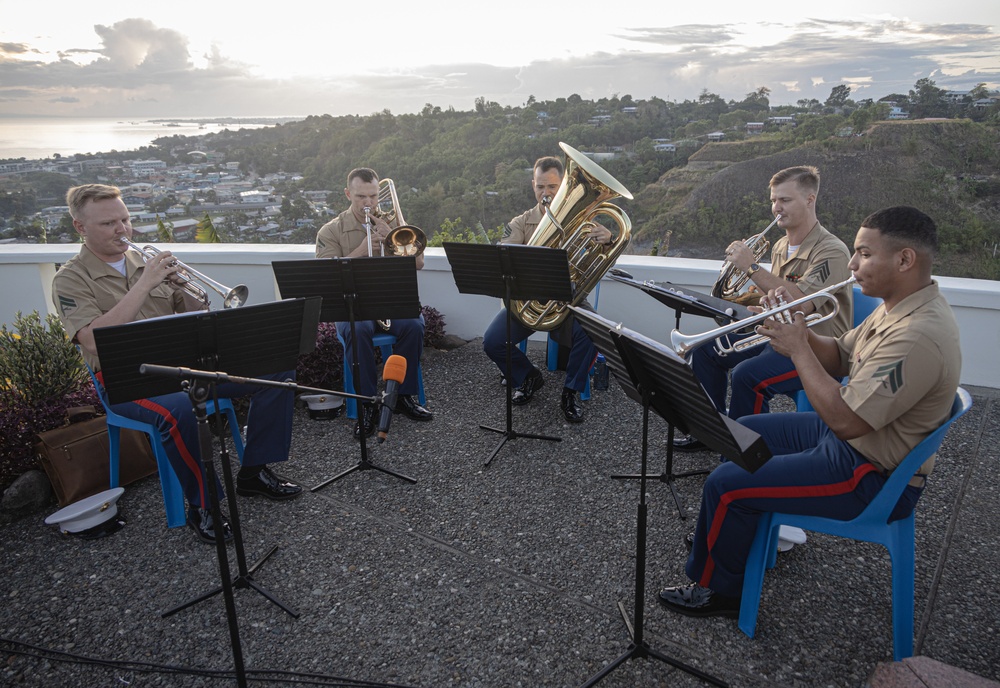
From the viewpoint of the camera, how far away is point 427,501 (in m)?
3.59

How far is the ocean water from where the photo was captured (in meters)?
7.42

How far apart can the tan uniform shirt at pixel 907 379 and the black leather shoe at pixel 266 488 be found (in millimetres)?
2855

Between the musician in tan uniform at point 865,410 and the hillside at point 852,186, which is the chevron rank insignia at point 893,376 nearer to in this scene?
the musician in tan uniform at point 865,410

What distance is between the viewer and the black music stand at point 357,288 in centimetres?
372

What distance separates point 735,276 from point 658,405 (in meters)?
2.01

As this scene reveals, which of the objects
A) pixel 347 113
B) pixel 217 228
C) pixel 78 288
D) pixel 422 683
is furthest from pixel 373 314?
pixel 347 113

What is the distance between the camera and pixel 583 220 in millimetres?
4172

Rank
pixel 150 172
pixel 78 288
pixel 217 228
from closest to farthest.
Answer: pixel 78 288, pixel 217 228, pixel 150 172

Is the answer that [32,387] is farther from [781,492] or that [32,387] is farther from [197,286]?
[781,492]

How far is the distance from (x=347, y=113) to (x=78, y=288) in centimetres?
764

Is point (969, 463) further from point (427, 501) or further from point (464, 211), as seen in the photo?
point (464, 211)

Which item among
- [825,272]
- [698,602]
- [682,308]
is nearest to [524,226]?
[682,308]

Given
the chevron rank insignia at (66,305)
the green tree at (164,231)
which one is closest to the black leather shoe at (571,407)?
the chevron rank insignia at (66,305)

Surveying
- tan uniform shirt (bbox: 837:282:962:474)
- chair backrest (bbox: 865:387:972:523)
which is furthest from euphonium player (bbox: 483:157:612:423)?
chair backrest (bbox: 865:387:972:523)
